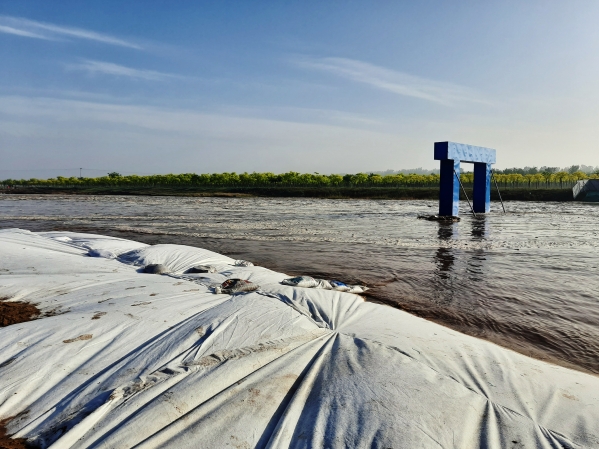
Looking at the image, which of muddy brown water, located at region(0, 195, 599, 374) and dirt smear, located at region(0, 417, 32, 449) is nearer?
dirt smear, located at region(0, 417, 32, 449)

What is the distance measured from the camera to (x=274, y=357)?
9.30ft

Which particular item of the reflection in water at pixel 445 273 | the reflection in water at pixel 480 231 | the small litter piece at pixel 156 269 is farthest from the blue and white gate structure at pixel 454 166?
the small litter piece at pixel 156 269

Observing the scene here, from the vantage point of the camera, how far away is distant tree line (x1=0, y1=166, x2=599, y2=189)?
189 ft

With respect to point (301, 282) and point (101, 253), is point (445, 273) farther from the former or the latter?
point (101, 253)

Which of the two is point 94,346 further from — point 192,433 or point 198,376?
point 192,433

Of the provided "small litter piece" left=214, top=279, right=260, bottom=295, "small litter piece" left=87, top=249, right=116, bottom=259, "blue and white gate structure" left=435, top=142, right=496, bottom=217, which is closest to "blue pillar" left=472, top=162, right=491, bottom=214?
"blue and white gate structure" left=435, top=142, right=496, bottom=217

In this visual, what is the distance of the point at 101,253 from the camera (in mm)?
6266

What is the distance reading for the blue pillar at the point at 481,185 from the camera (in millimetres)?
21203

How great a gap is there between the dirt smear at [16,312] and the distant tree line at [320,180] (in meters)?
58.2

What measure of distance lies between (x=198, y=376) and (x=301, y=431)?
71cm

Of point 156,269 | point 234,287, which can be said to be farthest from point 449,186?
point 234,287

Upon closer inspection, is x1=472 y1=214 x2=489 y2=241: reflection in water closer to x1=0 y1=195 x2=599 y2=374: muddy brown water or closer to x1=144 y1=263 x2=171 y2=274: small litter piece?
x1=0 y1=195 x2=599 y2=374: muddy brown water

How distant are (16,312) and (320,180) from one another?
203ft

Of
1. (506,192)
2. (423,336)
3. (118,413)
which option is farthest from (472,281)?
(506,192)
